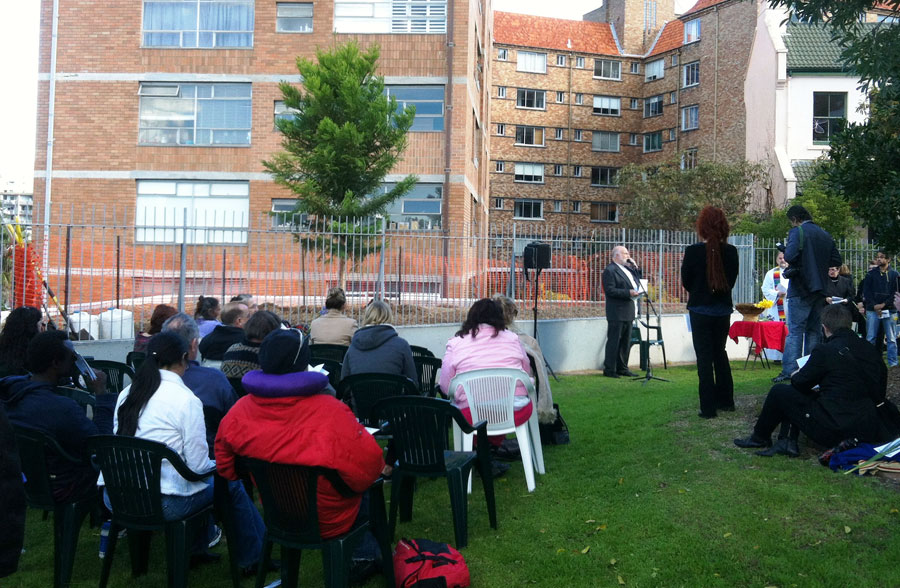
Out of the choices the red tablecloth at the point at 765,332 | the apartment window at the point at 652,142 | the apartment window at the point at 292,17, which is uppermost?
the apartment window at the point at 652,142

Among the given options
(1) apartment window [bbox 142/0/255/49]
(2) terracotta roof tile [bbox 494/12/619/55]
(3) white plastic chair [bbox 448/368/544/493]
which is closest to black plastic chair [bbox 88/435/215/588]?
(3) white plastic chair [bbox 448/368/544/493]

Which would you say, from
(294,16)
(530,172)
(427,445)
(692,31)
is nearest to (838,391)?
(427,445)

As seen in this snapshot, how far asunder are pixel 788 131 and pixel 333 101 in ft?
77.7

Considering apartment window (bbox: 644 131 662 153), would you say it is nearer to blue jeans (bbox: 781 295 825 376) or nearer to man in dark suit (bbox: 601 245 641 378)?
man in dark suit (bbox: 601 245 641 378)

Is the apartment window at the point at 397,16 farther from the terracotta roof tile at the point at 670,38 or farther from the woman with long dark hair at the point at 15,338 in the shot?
the terracotta roof tile at the point at 670,38

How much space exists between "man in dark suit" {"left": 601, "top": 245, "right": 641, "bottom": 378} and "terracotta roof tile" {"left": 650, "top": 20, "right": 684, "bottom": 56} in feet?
129

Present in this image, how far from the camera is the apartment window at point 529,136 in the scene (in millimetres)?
50219

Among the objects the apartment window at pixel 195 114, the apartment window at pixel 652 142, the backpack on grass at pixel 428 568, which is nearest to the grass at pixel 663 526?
the backpack on grass at pixel 428 568

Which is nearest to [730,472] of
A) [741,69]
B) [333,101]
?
[333,101]

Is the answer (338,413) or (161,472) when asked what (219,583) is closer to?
(161,472)

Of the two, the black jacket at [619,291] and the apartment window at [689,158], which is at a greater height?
the apartment window at [689,158]

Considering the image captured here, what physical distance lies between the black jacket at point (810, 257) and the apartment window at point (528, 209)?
41.2 metres

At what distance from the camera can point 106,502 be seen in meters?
4.56

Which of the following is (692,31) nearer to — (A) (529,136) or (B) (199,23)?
(A) (529,136)
